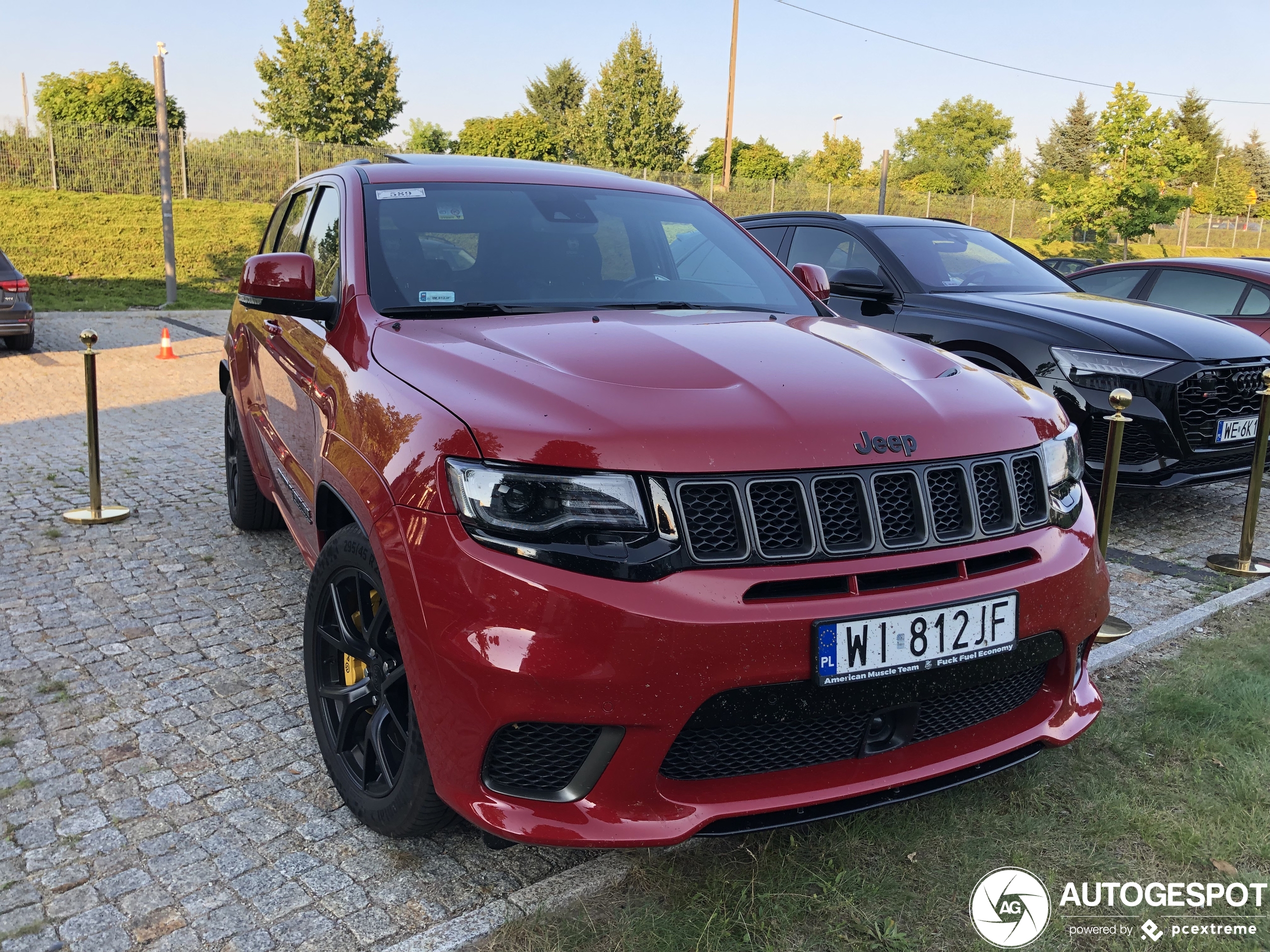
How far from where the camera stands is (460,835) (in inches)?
107

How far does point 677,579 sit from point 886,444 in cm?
60

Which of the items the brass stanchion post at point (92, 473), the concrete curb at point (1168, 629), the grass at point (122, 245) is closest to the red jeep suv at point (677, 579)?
the concrete curb at point (1168, 629)

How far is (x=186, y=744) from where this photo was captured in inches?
127

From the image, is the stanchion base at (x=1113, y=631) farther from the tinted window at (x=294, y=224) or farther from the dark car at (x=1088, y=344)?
the tinted window at (x=294, y=224)

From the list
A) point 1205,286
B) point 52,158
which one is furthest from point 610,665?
point 52,158

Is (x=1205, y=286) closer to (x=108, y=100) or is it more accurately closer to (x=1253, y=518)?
(x=1253, y=518)

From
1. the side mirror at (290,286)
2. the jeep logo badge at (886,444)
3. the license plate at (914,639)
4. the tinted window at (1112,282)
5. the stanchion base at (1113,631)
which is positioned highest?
the tinted window at (1112,282)

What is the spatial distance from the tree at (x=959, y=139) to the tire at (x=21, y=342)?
283ft

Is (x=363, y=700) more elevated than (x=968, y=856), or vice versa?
(x=363, y=700)

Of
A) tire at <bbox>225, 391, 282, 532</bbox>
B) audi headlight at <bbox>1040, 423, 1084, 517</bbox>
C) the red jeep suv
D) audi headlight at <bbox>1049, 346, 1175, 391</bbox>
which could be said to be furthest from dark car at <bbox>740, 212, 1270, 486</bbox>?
tire at <bbox>225, 391, 282, 532</bbox>

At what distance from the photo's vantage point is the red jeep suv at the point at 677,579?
6.84 ft

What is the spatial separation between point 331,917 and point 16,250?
24.4 m

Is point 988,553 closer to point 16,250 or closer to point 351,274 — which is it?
point 351,274

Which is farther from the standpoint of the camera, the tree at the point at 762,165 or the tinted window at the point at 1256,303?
the tree at the point at 762,165
